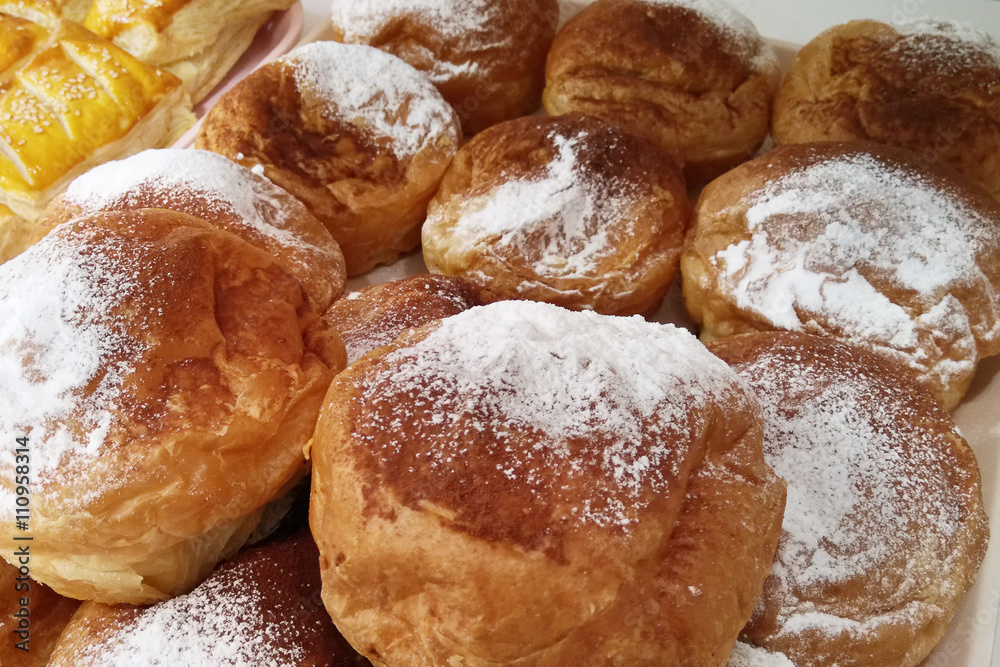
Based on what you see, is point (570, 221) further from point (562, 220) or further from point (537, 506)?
point (537, 506)

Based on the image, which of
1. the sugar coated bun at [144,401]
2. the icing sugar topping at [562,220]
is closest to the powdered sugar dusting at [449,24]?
the icing sugar topping at [562,220]

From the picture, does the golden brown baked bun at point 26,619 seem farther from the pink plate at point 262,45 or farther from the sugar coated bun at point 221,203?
the pink plate at point 262,45

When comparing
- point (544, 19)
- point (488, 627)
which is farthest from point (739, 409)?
point (544, 19)

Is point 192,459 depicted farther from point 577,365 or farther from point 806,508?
point 806,508

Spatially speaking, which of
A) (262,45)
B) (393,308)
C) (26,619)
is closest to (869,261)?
(393,308)

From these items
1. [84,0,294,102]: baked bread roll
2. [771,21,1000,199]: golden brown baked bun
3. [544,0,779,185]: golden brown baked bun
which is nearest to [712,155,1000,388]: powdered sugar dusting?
[771,21,1000,199]: golden brown baked bun

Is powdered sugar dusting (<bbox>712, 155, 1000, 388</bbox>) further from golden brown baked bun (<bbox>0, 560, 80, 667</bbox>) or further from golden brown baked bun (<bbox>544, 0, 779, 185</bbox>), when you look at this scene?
golden brown baked bun (<bbox>0, 560, 80, 667</bbox>)
